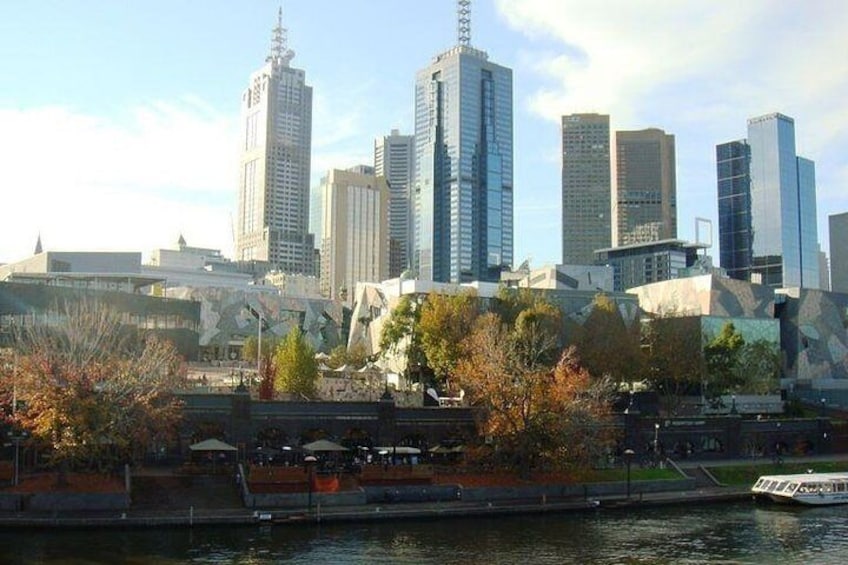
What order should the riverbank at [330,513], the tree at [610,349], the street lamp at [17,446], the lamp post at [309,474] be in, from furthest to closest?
the tree at [610,349]
the street lamp at [17,446]
the lamp post at [309,474]
the riverbank at [330,513]

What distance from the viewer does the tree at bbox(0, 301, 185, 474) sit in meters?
67.4

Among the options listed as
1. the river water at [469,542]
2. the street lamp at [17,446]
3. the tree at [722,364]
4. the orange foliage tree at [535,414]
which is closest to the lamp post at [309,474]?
the river water at [469,542]

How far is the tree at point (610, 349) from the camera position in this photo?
385 ft

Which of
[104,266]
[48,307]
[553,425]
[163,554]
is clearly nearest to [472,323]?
[553,425]

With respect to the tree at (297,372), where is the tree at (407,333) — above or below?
above

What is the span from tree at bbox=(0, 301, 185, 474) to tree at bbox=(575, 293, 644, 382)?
193ft

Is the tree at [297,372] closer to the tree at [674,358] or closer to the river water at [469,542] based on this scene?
the river water at [469,542]

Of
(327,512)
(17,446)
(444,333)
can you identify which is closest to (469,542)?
(327,512)

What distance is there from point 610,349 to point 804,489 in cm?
3961

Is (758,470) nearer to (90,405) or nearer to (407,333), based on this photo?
(407,333)

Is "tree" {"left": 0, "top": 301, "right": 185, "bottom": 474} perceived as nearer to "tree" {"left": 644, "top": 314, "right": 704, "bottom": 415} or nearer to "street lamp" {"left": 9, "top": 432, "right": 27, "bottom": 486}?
"street lamp" {"left": 9, "top": 432, "right": 27, "bottom": 486}

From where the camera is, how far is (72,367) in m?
70.2

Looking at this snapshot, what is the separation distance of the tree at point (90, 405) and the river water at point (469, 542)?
8.96m

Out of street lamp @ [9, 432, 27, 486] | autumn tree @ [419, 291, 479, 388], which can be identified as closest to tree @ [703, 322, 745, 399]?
autumn tree @ [419, 291, 479, 388]
